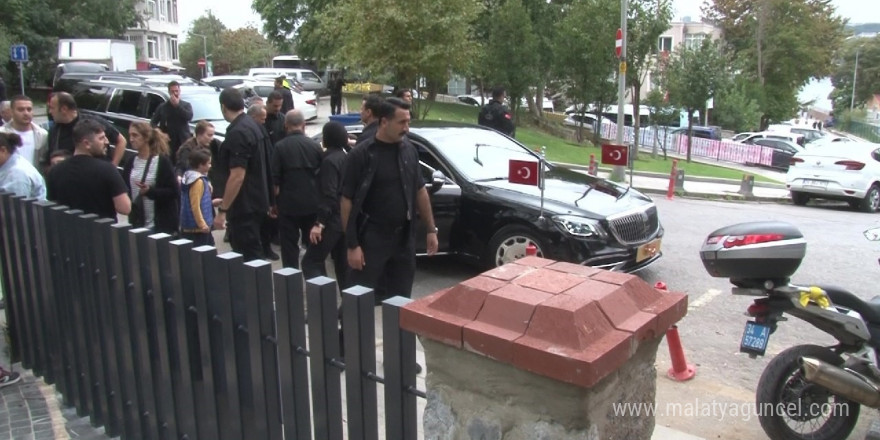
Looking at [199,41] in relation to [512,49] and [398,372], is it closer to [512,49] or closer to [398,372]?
[512,49]

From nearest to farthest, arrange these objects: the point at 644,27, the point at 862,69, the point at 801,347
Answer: the point at 801,347, the point at 644,27, the point at 862,69

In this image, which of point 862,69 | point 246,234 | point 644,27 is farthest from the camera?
point 862,69

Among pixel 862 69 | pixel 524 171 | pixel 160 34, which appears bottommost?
pixel 524 171

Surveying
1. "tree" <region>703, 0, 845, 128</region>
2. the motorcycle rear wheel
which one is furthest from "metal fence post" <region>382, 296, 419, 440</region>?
"tree" <region>703, 0, 845, 128</region>

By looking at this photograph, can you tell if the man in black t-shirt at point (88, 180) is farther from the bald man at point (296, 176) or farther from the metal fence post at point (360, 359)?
the metal fence post at point (360, 359)

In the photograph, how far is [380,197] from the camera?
183 inches

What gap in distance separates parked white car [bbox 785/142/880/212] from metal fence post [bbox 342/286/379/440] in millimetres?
15124

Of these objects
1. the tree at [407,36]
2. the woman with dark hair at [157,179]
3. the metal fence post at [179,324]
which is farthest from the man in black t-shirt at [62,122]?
the tree at [407,36]

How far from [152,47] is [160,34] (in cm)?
191

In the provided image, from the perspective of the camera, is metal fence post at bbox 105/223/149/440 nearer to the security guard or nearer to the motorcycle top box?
the motorcycle top box

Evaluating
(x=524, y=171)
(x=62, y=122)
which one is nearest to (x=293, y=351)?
(x=524, y=171)

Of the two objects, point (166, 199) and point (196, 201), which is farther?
point (196, 201)

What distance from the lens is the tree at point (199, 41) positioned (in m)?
86.5

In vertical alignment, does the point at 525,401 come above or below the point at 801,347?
above
